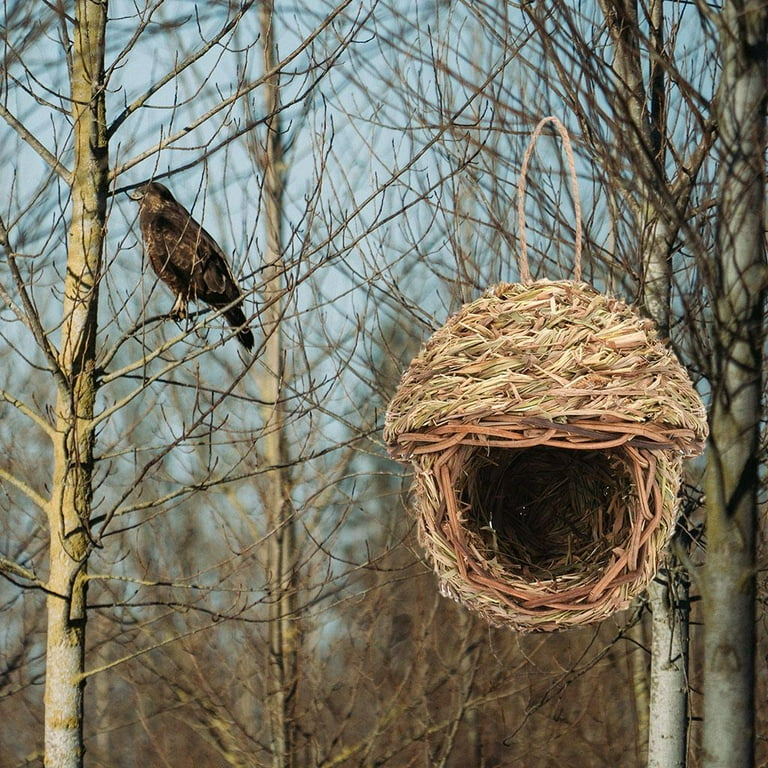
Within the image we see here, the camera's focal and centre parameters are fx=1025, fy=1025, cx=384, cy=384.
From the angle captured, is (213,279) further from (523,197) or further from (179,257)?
(523,197)

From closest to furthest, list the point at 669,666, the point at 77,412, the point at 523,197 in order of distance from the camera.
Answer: the point at 523,197 → the point at 77,412 → the point at 669,666

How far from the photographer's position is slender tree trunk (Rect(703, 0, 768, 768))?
119 inches

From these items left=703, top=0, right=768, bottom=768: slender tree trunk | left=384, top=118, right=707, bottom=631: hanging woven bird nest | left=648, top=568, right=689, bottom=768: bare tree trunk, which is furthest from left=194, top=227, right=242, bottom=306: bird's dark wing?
left=703, top=0, right=768, bottom=768: slender tree trunk

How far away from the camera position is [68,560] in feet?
13.3

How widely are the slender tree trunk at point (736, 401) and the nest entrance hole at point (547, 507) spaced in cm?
30

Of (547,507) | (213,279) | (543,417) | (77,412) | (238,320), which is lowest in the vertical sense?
(547,507)

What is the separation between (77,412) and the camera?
13.4 feet

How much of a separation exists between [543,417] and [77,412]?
229 centimetres

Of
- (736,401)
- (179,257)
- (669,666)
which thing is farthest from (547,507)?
(179,257)

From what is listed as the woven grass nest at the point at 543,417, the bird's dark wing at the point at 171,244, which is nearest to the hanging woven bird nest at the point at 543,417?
the woven grass nest at the point at 543,417

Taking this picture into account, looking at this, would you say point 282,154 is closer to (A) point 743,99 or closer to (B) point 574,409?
(A) point 743,99

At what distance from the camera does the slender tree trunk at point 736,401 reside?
9.88 ft

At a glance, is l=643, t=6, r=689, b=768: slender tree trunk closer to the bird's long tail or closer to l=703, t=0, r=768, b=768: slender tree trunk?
l=703, t=0, r=768, b=768: slender tree trunk

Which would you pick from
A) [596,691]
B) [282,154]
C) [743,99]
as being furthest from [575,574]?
[596,691]
